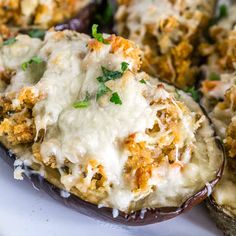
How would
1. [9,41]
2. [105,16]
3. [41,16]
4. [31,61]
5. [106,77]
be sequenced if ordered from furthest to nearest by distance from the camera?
[105,16] → [41,16] → [9,41] → [31,61] → [106,77]

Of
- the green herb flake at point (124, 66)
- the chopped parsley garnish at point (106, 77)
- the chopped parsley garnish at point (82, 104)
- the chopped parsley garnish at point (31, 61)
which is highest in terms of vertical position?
the green herb flake at point (124, 66)

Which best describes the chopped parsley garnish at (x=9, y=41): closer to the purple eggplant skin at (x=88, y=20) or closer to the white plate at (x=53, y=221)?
the purple eggplant skin at (x=88, y=20)

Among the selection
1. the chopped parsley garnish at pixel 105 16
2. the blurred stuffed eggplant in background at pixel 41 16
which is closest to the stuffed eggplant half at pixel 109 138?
the blurred stuffed eggplant in background at pixel 41 16

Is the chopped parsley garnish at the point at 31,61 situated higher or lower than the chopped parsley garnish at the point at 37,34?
higher

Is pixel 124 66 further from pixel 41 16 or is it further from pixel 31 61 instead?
pixel 41 16

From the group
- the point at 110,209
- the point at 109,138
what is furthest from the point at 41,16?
the point at 110,209

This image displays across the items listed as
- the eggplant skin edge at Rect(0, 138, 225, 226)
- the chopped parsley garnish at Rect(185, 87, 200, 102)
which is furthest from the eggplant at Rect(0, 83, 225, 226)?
the chopped parsley garnish at Rect(185, 87, 200, 102)
